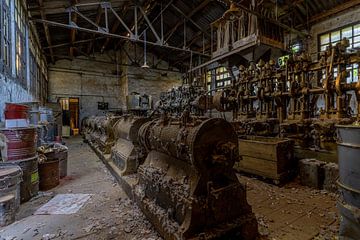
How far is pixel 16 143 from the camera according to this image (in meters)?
2.86

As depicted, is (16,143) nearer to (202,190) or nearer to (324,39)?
(202,190)

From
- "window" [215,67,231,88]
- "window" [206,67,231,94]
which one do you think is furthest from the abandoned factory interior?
"window" [206,67,231,94]

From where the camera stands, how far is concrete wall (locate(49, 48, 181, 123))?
13.2 metres

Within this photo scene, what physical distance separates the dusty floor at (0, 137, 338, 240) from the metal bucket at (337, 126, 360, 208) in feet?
2.10

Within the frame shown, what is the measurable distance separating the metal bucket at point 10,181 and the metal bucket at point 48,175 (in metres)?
0.75

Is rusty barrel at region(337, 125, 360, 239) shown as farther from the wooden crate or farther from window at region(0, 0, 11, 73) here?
window at region(0, 0, 11, 73)

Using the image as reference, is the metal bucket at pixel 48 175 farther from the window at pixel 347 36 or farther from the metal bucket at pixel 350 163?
the window at pixel 347 36

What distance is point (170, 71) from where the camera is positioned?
15500 millimetres

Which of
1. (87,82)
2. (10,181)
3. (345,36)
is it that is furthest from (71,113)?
(345,36)

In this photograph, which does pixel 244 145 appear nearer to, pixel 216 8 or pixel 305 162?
pixel 305 162

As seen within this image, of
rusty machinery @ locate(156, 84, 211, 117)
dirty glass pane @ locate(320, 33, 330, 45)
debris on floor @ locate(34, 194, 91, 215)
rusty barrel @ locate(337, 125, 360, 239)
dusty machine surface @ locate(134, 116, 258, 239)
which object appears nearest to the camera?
rusty barrel @ locate(337, 125, 360, 239)

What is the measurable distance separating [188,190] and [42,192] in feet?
8.70

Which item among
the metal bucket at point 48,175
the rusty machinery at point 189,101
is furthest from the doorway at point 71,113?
the metal bucket at point 48,175

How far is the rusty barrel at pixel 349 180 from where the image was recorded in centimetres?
156
